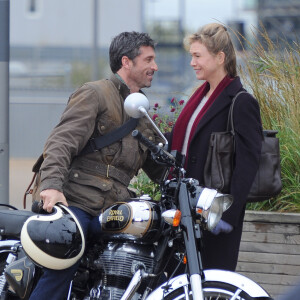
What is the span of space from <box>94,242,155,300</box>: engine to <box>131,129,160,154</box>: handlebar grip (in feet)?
1.89

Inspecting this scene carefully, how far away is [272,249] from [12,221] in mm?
1932

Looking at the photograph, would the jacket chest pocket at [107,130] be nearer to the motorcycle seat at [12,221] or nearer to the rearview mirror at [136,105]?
the motorcycle seat at [12,221]

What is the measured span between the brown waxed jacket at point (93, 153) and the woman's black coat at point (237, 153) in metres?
0.34

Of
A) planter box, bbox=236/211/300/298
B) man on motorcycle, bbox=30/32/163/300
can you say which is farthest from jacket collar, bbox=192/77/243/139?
planter box, bbox=236/211/300/298

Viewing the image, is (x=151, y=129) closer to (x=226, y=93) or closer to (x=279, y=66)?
(x=226, y=93)

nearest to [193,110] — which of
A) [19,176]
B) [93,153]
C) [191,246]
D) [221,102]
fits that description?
[221,102]

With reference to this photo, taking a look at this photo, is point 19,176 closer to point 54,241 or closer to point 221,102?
point 221,102

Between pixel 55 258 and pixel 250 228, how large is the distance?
77.7 inches

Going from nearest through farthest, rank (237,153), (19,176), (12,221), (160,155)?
(160,155), (237,153), (12,221), (19,176)

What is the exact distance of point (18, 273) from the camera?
4.37m

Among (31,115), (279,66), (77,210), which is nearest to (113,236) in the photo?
(77,210)

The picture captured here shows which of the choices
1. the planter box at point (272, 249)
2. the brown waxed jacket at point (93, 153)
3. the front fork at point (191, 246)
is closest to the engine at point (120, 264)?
the brown waxed jacket at point (93, 153)

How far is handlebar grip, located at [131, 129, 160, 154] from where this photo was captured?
3.64m

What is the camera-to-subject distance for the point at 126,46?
4.48m
